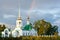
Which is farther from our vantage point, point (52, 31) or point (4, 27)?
point (4, 27)

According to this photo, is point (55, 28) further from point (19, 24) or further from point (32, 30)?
point (19, 24)

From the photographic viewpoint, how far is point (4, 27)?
287 feet

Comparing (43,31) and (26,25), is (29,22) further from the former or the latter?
(43,31)

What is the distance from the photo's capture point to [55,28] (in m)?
82.0

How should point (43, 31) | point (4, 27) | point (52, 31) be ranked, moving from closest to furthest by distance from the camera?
point (43, 31)
point (52, 31)
point (4, 27)

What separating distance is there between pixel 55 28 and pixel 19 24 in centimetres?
1676

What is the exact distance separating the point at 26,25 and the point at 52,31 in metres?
12.7

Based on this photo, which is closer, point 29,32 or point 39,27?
point 39,27

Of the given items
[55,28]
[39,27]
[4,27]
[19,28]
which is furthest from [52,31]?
[4,27]

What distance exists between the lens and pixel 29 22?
92.3 meters

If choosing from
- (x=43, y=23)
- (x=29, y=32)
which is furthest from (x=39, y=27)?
(x=29, y=32)

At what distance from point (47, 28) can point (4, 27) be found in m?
21.8

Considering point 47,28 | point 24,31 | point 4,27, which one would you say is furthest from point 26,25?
point 47,28

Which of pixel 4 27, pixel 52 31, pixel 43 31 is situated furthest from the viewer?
pixel 4 27
